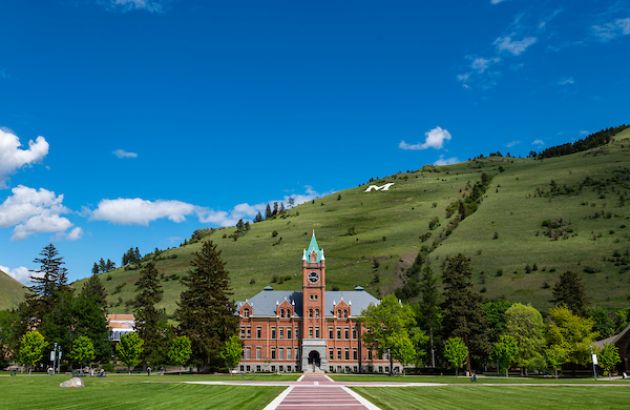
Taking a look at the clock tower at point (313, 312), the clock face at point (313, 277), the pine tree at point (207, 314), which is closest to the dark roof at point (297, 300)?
the clock tower at point (313, 312)

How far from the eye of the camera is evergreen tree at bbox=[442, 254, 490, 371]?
81062mm

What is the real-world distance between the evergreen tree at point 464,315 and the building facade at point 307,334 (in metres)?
22.4

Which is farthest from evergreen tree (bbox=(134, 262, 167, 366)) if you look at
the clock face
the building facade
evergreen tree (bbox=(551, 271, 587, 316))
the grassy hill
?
evergreen tree (bbox=(551, 271, 587, 316))

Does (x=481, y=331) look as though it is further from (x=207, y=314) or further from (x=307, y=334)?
(x=207, y=314)

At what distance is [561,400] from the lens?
31.4 m

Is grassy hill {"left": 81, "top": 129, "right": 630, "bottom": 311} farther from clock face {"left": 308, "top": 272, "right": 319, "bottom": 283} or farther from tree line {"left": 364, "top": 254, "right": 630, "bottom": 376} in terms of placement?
clock face {"left": 308, "top": 272, "right": 319, "bottom": 283}

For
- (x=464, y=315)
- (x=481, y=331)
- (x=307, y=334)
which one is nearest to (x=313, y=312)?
(x=307, y=334)

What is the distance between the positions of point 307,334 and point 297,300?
28.3 feet

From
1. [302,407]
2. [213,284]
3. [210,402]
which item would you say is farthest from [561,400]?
[213,284]

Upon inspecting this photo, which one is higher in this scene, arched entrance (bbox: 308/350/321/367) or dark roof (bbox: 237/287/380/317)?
dark roof (bbox: 237/287/380/317)

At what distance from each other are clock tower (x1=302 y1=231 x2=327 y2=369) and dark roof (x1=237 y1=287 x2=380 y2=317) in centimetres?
299

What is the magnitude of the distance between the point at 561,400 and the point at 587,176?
184m

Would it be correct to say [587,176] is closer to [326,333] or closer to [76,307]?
[326,333]

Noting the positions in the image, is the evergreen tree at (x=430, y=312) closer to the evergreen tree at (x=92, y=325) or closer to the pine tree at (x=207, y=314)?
the pine tree at (x=207, y=314)
